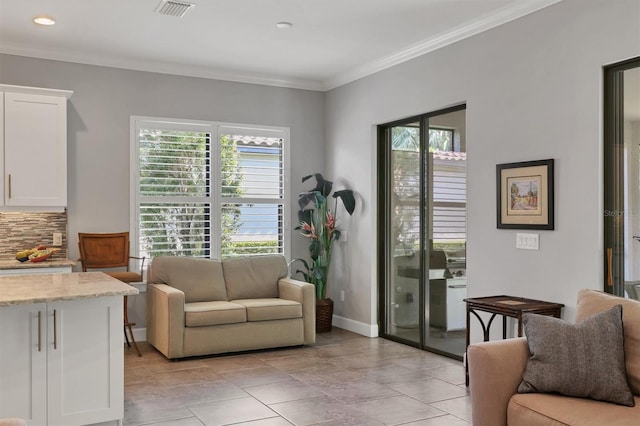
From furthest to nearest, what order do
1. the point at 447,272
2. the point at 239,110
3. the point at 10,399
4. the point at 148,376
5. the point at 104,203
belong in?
1. the point at 239,110
2. the point at 104,203
3. the point at 447,272
4. the point at 148,376
5. the point at 10,399

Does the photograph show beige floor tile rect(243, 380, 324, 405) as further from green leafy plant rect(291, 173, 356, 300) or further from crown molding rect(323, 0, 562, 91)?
crown molding rect(323, 0, 562, 91)

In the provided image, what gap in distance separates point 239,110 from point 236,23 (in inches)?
73.4

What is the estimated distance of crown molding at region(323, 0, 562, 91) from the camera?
14.8 ft

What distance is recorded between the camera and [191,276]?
5.92 m

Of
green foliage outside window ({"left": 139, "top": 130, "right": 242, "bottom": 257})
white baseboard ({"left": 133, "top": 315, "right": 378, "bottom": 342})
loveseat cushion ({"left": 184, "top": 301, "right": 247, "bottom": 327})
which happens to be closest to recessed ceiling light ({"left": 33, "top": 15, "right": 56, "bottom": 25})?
green foliage outside window ({"left": 139, "top": 130, "right": 242, "bottom": 257})

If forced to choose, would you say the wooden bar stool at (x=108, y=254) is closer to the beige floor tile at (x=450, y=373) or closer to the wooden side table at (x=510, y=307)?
the beige floor tile at (x=450, y=373)

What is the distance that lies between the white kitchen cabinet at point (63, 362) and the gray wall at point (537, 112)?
2.97 metres

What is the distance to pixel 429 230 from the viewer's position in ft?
18.8

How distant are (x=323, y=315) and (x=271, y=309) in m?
1.09

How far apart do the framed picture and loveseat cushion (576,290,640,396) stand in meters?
1.29

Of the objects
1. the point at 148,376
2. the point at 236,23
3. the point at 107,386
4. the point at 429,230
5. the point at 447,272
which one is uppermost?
the point at 236,23

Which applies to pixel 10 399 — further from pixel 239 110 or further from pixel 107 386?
pixel 239 110

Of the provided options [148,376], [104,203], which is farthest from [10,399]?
[104,203]

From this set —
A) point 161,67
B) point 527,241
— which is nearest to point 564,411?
point 527,241
